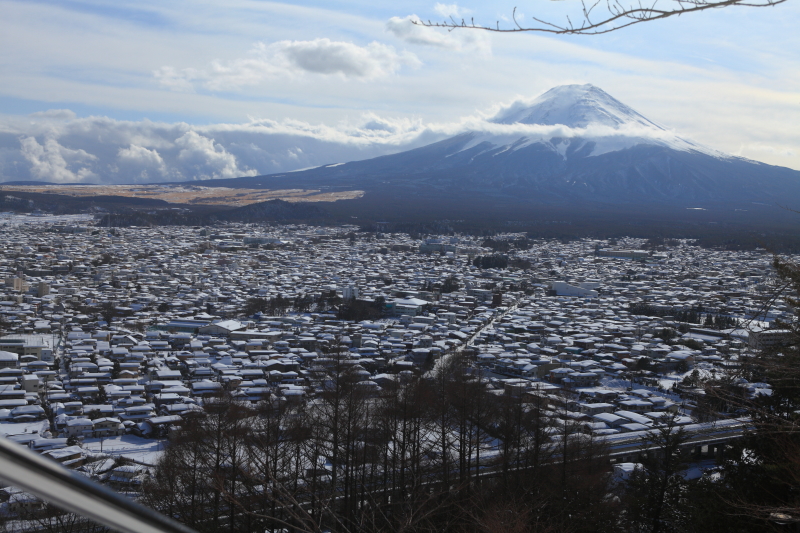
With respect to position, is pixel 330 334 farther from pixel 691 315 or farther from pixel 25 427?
pixel 691 315

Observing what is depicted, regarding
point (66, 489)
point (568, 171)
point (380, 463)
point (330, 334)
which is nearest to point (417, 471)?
point (380, 463)

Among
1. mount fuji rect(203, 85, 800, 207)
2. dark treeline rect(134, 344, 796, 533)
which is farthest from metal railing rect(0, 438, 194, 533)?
mount fuji rect(203, 85, 800, 207)

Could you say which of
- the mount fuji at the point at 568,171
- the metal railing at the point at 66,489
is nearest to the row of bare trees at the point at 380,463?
the metal railing at the point at 66,489

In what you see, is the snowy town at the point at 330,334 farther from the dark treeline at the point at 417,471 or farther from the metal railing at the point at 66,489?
the metal railing at the point at 66,489

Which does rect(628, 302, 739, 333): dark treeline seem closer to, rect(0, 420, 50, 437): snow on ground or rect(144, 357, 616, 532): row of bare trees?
rect(144, 357, 616, 532): row of bare trees

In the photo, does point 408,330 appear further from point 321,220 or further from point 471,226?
point 321,220

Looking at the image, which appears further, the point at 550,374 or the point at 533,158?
the point at 533,158

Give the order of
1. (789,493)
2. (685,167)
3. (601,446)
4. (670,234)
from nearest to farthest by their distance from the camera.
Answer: (789,493) → (601,446) → (670,234) → (685,167)

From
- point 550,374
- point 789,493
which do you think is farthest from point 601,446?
point 550,374
